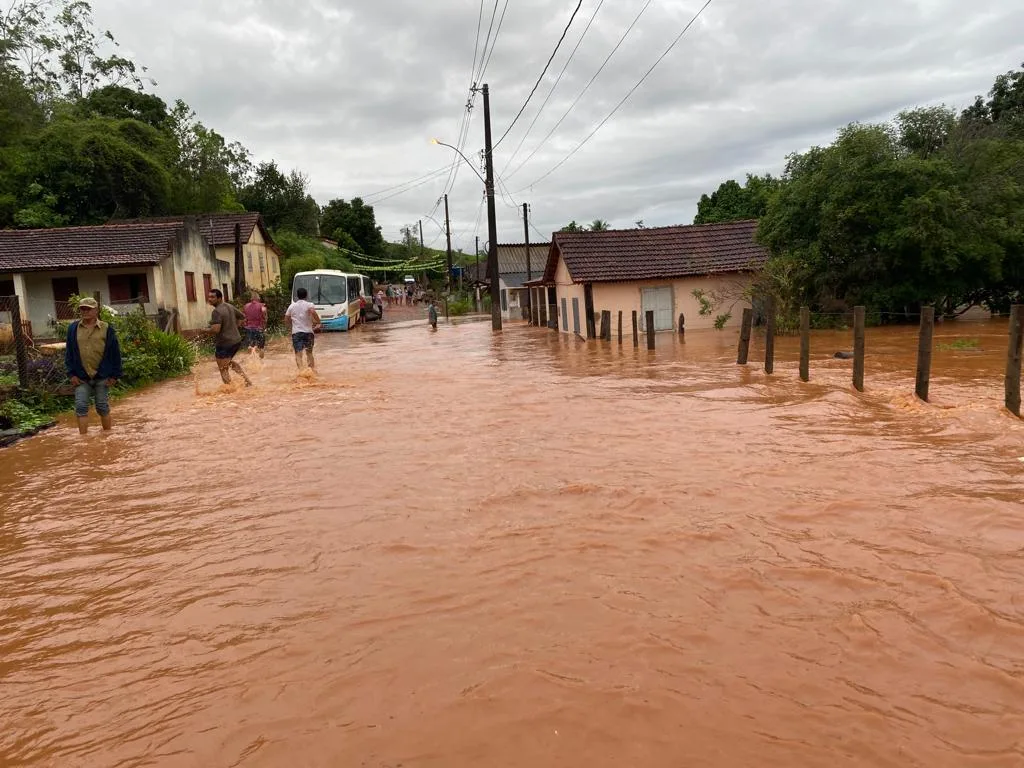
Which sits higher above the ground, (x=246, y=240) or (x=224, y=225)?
(x=224, y=225)

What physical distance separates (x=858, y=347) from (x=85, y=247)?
78.2ft

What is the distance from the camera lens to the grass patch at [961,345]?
17083 mm

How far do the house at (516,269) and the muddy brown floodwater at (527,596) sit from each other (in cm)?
4210

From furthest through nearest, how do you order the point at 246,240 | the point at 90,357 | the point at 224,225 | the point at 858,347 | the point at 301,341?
the point at 224,225, the point at 246,240, the point at 301,341, the point at 858,347, the point at 90,357

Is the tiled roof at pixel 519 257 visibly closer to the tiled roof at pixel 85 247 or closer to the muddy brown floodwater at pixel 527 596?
the tiled roof at pixel 85 247

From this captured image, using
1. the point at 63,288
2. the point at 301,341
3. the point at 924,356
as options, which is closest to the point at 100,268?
the point at 63,288

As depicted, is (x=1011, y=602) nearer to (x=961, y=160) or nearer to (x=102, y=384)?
(x=102, y=384)

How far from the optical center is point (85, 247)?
2511cm

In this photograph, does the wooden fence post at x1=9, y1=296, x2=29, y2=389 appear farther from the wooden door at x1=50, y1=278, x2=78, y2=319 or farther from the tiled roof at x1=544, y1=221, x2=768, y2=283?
the tiled roof at x1=544, y1=221, x2=768, y2=283

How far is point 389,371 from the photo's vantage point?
17.2m

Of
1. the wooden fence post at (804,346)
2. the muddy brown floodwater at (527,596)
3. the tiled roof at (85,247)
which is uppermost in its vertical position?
the tiled roof at (85,247)

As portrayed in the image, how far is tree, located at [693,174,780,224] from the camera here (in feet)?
154

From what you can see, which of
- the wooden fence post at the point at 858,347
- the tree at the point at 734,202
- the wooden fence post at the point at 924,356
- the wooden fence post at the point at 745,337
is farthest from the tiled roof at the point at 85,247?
the tree at the point at 734,202

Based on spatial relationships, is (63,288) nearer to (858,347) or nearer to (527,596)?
(858,347)
